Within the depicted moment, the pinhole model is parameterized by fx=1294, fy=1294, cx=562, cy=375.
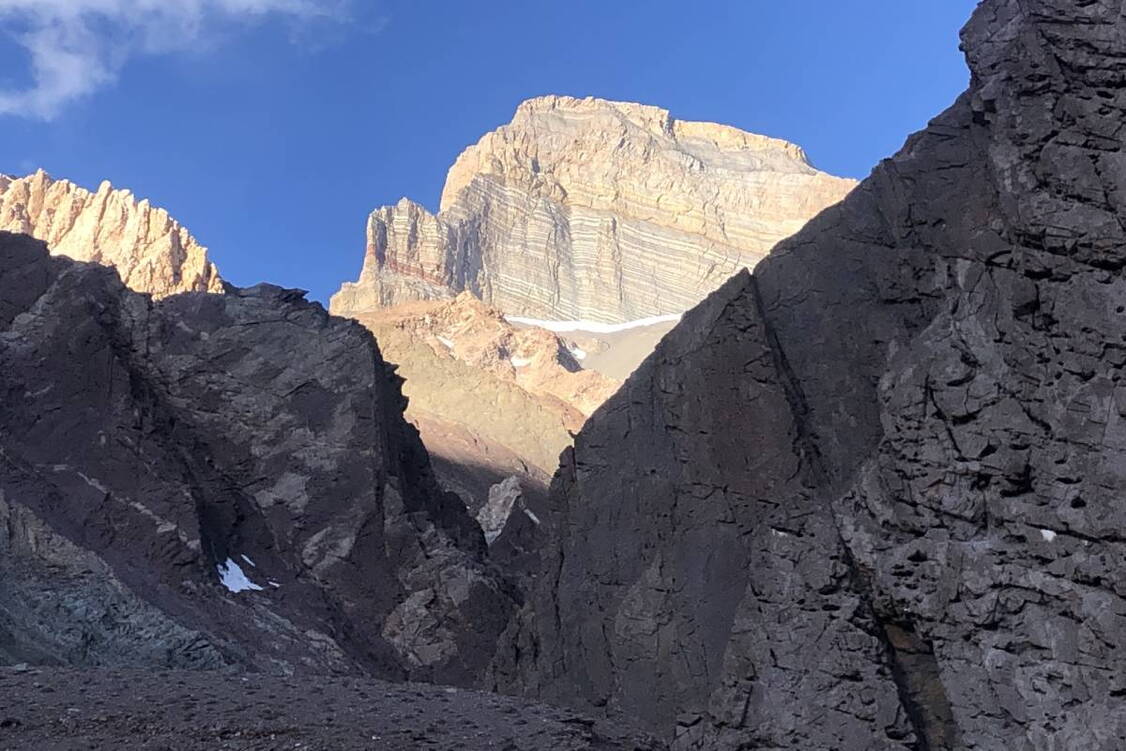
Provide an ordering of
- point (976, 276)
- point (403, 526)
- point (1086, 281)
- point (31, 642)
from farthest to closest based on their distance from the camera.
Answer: point (403, 526) → point (31, 642) → point (976, 276) → point (1086, 281)

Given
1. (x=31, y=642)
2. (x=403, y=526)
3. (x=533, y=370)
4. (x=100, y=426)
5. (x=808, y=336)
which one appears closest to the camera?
(x=808, y=336)

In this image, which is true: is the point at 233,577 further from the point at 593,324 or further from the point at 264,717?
the point at 593,324

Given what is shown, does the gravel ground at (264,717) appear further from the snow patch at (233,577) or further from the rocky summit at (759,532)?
the snow patch at (233,577)

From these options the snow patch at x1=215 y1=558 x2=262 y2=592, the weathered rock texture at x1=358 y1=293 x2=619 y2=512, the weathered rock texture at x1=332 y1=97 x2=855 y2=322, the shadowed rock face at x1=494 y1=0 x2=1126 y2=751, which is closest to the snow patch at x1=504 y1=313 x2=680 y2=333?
the weathered rock texture at x1=332 y1=97 x2=855 y2=322

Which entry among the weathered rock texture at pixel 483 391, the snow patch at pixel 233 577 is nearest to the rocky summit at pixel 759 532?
the snow patch at pixel 233 577

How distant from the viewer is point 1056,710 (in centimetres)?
1498

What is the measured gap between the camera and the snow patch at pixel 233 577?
35938 mm

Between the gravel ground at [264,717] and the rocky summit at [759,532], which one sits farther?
the gravel ground at [264,717]

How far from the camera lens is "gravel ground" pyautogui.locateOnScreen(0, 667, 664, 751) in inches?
663

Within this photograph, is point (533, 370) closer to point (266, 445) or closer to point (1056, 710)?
point (266, 445)

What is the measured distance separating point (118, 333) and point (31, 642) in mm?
14026

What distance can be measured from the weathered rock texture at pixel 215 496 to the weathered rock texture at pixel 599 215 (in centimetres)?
10817

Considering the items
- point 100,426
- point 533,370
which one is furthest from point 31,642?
point 533,370

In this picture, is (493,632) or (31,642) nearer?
(31,642)
